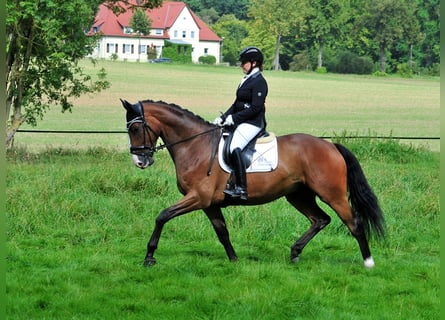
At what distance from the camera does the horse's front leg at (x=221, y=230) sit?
27.0 feet

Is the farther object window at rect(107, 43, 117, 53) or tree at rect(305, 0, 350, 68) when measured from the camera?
window at rect(107, 43, 117, 53)

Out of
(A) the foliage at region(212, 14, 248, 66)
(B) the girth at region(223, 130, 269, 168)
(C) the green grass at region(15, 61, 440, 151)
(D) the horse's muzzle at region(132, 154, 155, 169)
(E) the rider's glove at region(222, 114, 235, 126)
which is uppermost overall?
(A) the foliage at region(212, 14, 248, 66)

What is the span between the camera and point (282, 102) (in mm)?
37938

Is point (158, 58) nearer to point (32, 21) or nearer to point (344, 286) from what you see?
point (32, 21)

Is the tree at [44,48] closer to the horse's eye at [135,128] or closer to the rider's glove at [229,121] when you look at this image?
the horse's eye at [135,128]

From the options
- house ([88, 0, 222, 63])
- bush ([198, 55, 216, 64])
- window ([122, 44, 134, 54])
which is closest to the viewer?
house ([88, 0, 222, 63])

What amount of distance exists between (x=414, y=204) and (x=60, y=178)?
19.6ft

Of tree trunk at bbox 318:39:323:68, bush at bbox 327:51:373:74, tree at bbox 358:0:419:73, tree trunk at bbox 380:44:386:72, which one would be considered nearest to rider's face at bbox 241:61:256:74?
tree at bbox 358:0:419:73

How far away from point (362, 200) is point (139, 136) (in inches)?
104

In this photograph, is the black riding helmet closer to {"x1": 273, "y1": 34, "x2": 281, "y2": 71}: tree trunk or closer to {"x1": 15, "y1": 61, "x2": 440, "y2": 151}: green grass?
{"x1": 15, "y1": 61, "x2": 440, "y2": 151}: green grass

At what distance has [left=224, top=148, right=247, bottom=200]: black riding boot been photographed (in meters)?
7.87

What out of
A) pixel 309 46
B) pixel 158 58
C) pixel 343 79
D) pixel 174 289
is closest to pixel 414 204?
pixel 174 289

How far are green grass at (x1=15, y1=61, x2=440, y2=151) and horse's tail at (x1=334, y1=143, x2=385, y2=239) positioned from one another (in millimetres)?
11421

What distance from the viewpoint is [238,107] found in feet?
26.6
